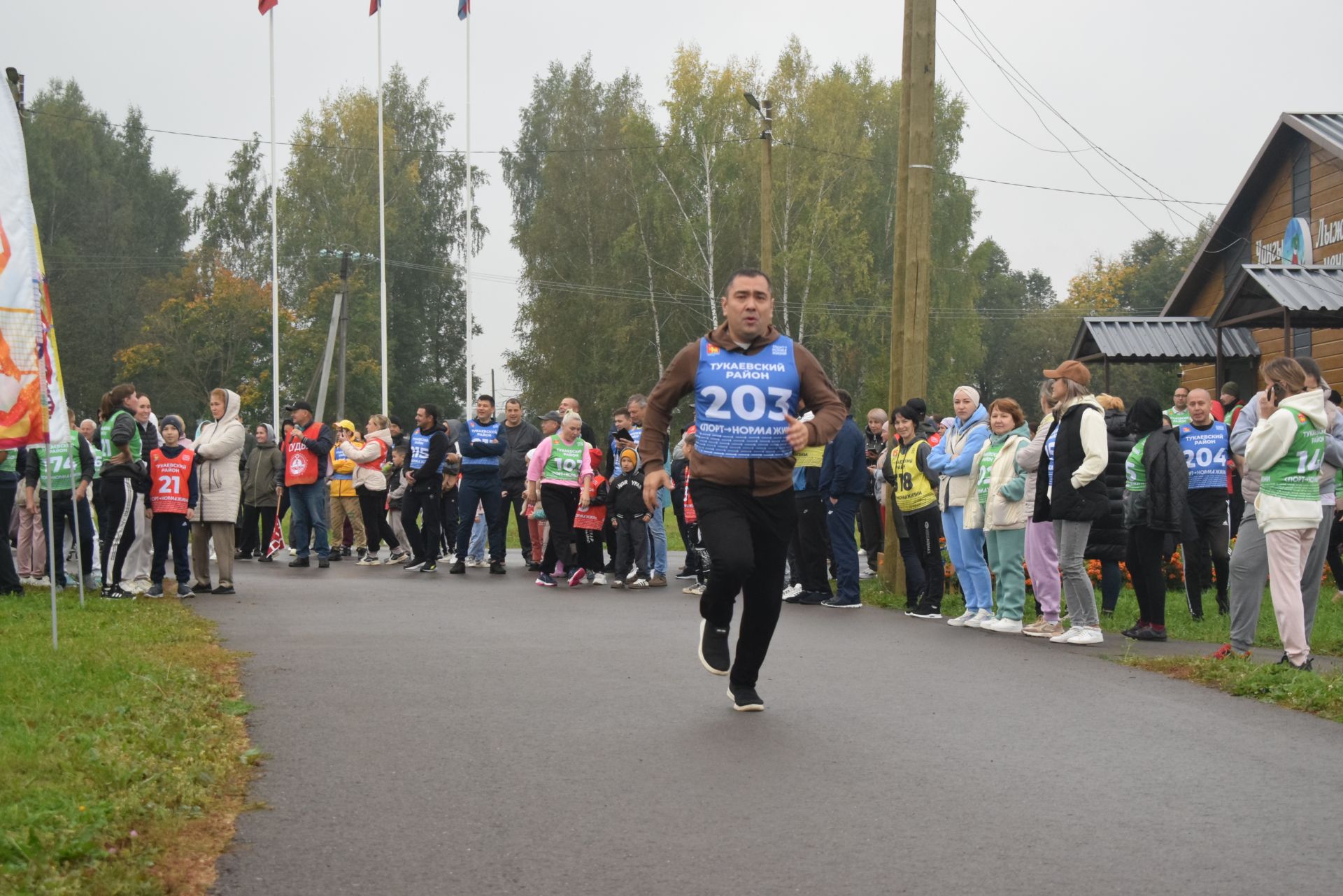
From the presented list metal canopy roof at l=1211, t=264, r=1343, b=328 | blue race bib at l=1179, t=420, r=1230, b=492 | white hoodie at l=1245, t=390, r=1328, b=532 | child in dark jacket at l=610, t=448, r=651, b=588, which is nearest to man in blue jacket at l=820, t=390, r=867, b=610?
child in dark jacket at l=610, t=448, r=651, b=588

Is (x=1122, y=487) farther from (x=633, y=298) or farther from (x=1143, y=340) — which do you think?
(x=633, y=298)

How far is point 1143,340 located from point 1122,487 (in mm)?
18935

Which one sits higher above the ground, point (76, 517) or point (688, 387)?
point (688, 387)

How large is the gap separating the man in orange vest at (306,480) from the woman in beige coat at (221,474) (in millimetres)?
3686

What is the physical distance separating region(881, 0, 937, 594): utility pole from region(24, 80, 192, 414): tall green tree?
199 ft

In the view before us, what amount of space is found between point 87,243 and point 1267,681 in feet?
235

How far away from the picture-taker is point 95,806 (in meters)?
5.11

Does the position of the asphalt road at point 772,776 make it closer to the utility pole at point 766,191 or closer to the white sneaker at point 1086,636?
the white sneaker at point 1086,636

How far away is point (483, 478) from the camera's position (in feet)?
59.3

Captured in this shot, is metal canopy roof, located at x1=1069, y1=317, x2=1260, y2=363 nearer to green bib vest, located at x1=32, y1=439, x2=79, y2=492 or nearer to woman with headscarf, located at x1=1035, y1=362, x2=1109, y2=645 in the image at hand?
woman with headscarf, located at x1=1035, y1=362, x2=1109, y2=645

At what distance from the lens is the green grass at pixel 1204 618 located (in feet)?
36.8

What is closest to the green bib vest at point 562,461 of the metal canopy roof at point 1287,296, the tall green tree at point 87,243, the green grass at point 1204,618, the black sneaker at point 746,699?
the green grass at point 1204,618

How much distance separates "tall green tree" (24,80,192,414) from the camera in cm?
7069

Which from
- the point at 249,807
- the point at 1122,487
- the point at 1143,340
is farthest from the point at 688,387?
the point at 1143,340
